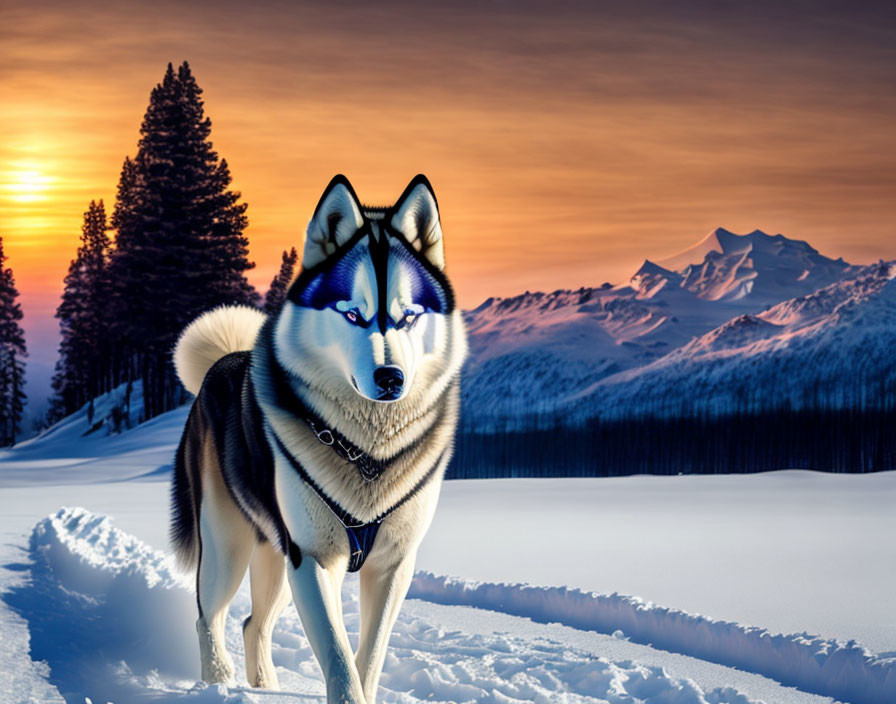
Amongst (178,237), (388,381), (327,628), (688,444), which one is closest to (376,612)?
(327,628)

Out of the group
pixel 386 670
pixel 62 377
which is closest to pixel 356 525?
pixel 386 670

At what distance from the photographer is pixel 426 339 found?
3473 millimetres

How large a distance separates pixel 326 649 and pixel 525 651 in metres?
2.10

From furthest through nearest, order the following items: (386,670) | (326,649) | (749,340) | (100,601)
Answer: (749,340) → (100,601) → (386,670) → (326,649)

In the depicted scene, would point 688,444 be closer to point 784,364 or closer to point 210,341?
point 784,364

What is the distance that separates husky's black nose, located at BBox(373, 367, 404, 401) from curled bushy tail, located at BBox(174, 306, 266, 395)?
79.0 inches

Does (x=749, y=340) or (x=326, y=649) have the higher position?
(x=749, y=340)

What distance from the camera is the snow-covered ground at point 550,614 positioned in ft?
15.4

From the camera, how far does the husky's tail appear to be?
5070 millimetres

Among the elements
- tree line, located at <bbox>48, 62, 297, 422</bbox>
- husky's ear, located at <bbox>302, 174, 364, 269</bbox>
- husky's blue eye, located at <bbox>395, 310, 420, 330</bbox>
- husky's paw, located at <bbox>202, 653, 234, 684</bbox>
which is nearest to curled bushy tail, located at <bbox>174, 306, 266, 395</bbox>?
husky's paw, located at <bbox>202, 653, 234, 684</bbox>

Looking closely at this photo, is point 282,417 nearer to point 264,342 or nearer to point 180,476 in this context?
point 264,342

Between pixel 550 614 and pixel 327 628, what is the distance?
3.30 metres

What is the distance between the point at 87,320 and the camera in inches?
1956

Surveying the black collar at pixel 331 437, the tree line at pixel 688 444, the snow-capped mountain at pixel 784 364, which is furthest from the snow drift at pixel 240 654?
the snow-capped mountain at pixel 784 364
